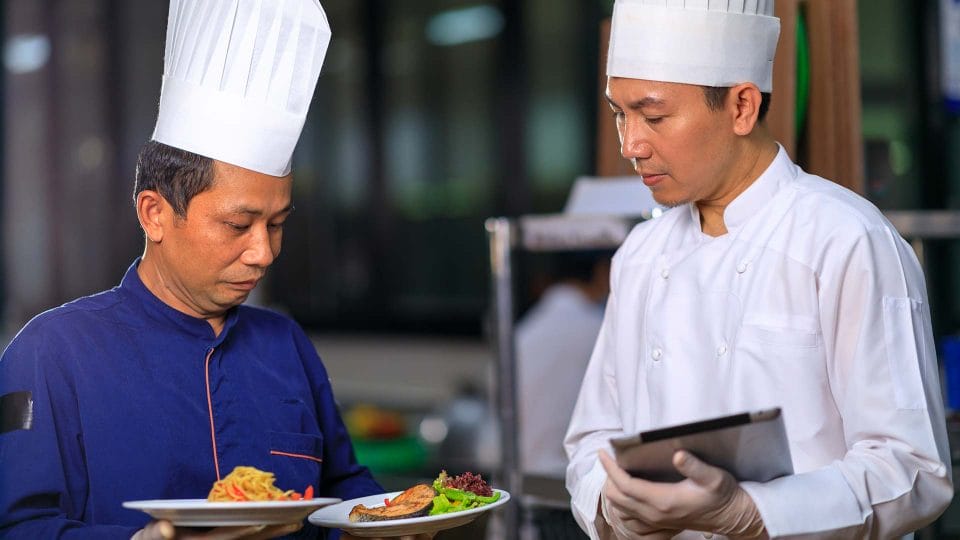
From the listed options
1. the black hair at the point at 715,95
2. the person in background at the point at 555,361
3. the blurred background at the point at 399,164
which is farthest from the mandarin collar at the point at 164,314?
the blurred background at the point at 399,164

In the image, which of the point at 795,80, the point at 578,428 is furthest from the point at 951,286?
the point at 578,428

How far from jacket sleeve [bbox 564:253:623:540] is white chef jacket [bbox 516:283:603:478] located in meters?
2.29

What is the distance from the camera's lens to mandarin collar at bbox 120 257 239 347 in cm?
185

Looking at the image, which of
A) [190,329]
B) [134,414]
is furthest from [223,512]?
[190,329]

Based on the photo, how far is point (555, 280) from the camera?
5230mm

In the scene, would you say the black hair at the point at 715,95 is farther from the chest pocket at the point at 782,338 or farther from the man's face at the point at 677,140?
the chest pocket at the point at 782,338

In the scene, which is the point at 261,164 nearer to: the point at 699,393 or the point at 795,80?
the point at 699,393

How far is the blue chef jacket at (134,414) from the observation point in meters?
1.65

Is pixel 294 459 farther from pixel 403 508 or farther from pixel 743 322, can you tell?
pixel 743 322

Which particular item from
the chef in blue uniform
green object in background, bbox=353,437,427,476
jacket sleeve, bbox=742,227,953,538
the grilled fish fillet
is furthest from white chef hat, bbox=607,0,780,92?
green object in background, bbox=353,437,427,476

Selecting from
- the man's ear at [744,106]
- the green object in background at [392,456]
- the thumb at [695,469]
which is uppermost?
the man's ear at [744,106]

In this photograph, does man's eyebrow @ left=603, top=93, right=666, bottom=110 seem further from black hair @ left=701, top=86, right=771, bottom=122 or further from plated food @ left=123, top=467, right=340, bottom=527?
plated food @ left=123, top=467, right=340, bottom=527

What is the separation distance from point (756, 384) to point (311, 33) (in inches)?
33.9

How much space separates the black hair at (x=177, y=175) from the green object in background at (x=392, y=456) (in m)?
3.61
